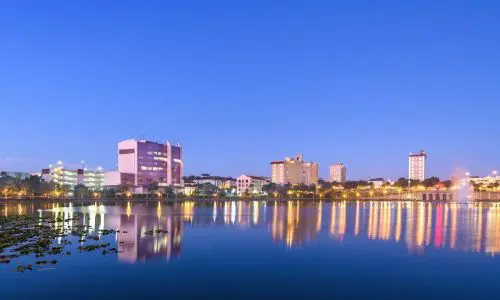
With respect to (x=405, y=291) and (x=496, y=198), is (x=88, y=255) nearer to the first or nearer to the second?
(x=405, y=291)

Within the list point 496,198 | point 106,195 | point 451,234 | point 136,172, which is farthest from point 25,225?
point 496,198

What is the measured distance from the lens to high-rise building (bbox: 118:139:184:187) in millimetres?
178125

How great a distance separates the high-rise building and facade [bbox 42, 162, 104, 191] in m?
14.1

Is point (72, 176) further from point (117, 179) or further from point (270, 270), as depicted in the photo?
point (270, 270)

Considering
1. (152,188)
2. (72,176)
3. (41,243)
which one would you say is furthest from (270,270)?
(72,176)

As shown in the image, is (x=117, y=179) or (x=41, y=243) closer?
(x=41, y=243)

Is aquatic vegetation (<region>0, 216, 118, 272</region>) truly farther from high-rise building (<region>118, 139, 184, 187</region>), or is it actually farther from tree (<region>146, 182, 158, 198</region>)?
high-rise building (<region>118, 139, 184, 187</region>)

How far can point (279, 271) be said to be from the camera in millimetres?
22219

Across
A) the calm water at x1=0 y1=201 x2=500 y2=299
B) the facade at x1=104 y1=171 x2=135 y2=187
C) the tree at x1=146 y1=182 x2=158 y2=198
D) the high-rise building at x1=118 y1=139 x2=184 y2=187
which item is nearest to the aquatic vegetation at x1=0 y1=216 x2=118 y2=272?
the calm water at x1=0 y1=201 x2=500 y2=299

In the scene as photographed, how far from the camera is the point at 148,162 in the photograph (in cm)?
18162

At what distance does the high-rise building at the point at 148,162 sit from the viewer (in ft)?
584

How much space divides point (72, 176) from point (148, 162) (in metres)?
34.1

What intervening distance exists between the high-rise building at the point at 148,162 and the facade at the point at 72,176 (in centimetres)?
1411

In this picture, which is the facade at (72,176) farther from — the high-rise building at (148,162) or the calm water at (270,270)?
the calm water at (270,270)
